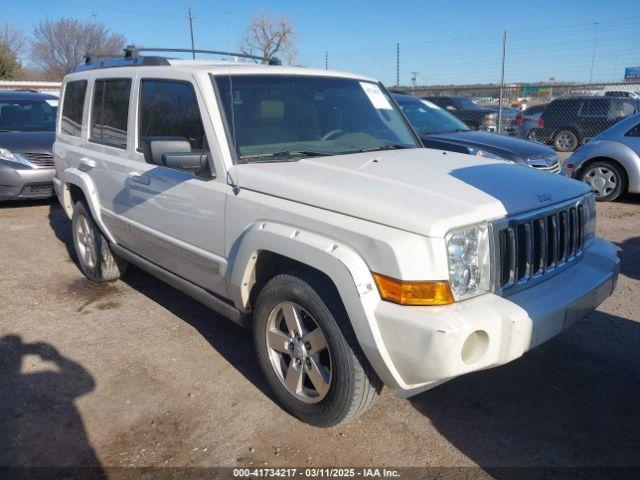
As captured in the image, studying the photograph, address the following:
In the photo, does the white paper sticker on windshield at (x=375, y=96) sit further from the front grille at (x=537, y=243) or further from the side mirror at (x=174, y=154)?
the front grille at (x=537, y=243)

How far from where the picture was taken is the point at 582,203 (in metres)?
3.30

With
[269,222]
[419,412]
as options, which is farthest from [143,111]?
[419,412]

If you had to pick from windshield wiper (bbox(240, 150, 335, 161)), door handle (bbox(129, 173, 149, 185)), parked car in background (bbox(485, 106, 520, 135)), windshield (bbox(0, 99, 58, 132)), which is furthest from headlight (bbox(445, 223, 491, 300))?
parked car in background (bbox(485, 106, 520, 135))

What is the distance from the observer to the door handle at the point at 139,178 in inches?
156

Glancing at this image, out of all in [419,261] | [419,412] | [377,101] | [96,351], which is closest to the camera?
[419,261]

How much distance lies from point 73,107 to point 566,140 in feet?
44.2

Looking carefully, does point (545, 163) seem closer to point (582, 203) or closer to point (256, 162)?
point (582, 203)

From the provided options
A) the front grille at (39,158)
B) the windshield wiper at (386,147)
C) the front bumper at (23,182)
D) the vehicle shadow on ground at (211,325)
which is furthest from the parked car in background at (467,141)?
the front bumper at (23,182)

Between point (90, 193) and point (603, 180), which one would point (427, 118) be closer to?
point (603, 180)

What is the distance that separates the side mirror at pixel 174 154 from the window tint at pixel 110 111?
1.15 meters

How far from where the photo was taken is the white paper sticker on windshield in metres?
4.34

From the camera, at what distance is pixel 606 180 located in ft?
28.2

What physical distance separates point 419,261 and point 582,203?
147 cm

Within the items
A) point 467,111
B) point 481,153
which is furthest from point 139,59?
point 467,111
